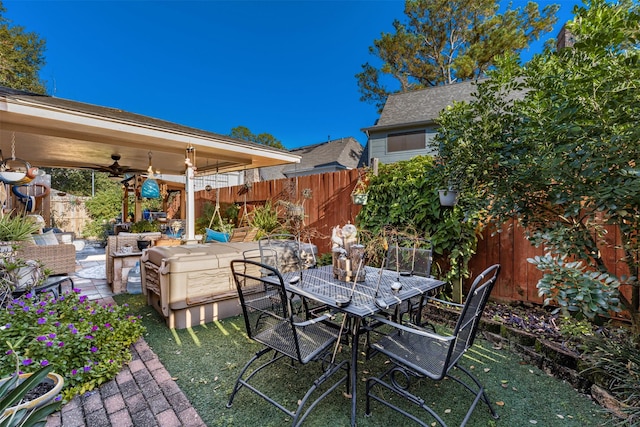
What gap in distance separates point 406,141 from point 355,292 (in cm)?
940

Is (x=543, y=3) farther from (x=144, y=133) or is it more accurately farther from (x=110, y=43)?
(x=110, y=43)

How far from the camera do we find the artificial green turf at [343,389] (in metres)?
1.88

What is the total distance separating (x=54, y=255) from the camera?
4145 millimetres

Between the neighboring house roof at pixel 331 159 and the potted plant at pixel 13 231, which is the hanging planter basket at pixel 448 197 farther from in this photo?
the neighboring house roof at pixel 331 159

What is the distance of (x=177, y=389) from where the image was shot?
2.13 meters

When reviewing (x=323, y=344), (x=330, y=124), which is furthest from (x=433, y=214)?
(x=330, y=124)

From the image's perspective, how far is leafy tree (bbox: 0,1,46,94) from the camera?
10852 mm

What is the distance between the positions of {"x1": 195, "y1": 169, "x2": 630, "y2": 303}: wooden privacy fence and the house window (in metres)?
5.67

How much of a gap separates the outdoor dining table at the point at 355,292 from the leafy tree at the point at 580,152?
2.87 ft

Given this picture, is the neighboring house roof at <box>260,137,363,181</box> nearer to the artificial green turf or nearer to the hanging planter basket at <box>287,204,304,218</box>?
the hanging planter basket at <box>287,204,304,218</box>

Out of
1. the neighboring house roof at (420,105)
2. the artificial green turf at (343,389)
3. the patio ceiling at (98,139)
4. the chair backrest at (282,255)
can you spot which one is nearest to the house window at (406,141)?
the neighboring house roof at (420,105)

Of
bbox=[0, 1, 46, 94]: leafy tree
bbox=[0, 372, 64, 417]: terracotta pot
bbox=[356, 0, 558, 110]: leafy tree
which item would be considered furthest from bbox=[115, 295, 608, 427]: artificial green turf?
bbox=[0, 1, 46, 94]: leafy tree

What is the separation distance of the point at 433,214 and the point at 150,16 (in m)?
10.5

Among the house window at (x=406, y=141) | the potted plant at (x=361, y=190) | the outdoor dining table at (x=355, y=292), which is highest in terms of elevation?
the house window at (x=406, y=141)
